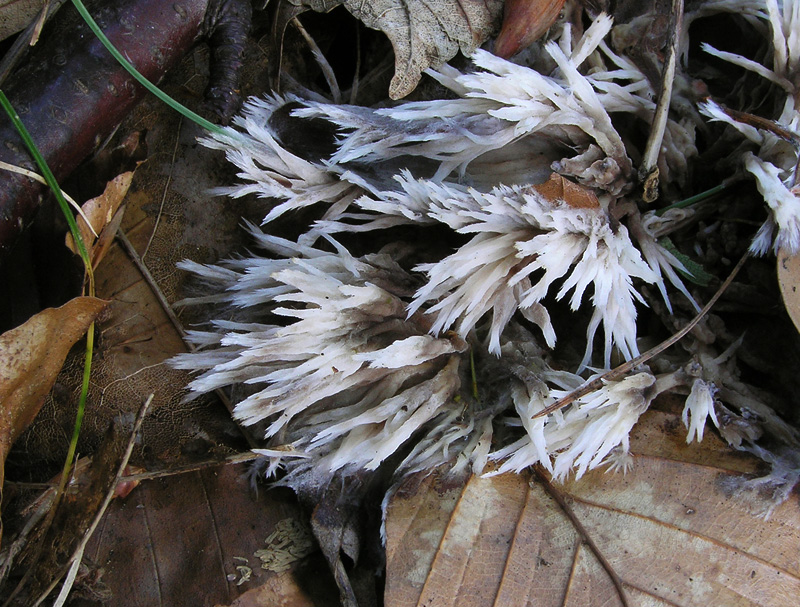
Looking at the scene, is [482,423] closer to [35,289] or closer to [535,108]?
[535,108]

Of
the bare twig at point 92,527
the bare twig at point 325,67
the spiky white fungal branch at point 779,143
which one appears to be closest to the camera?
the spiky white fungal branch at point 779,143

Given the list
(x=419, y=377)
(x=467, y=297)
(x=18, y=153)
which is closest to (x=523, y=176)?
(x=467, y=297)

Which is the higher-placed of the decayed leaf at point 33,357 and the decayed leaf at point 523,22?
the decayed leaf at point 523,22

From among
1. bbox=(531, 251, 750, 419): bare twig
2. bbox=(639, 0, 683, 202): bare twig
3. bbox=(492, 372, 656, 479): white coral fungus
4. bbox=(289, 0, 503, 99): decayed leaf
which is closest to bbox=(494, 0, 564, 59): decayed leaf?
bbox=(289, 0, 503, 99): decayed leaf

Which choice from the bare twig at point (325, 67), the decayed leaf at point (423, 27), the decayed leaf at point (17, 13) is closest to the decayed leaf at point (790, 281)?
the decayed leaf at point (423, 27)

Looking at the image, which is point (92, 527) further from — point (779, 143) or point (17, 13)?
point (779, 143)

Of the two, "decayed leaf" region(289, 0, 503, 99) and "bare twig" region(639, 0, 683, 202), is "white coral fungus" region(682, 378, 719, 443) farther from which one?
"decayed leaf" region(289, 0, 503, 99)

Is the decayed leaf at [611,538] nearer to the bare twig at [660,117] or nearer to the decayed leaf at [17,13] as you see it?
the bare twig at [660,117]
